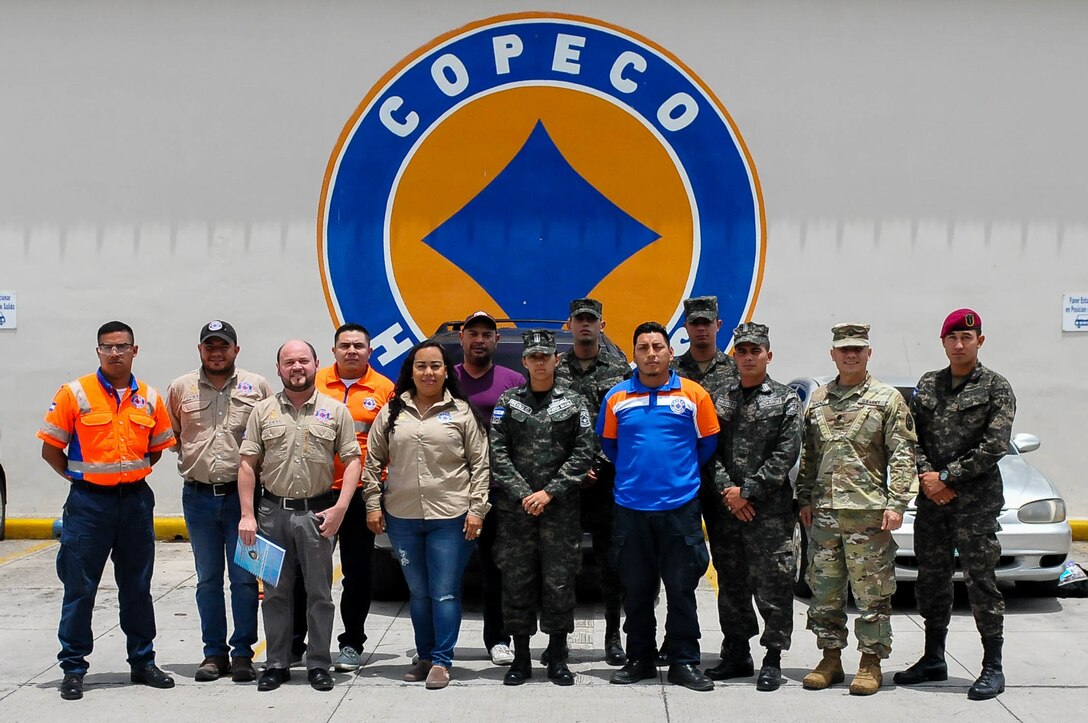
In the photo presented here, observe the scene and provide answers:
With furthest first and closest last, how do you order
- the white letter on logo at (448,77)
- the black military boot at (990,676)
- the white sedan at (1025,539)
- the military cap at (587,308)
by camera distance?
the white letter on logo at (448,77) → the white sedan at (1025,539) → the military cap at (587,308) → the black military boot at (990,676)

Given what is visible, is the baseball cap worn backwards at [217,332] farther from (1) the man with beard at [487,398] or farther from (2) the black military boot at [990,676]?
(2) the black military boot at [990,676]

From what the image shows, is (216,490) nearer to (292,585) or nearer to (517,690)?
(292,585)

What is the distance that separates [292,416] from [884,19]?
7.38m

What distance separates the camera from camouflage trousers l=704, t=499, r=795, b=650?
574 cm

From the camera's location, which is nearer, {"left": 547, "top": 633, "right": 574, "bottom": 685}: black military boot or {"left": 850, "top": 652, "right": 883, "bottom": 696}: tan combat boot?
{"left": 850, "top": 652, "right": 883, "bottom": 696}: tan combat boot

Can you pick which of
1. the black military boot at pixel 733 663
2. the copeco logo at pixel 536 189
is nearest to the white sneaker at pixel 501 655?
the black military boot at pixel 733 663

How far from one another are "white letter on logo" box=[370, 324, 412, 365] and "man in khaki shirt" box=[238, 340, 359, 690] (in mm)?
4733

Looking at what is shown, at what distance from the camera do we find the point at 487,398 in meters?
6.38

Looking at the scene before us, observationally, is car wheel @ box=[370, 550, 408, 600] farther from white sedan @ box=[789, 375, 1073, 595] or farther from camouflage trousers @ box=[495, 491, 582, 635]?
white sedan @ box=[789, 375, 1073, 595]

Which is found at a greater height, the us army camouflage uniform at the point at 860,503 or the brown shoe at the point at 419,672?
the us army camouflage uniform at the point at 860,503

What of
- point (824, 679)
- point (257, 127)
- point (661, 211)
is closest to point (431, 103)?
point (257, 127)

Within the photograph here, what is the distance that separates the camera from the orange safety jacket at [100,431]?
5.74 metres

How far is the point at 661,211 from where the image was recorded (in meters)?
10.7

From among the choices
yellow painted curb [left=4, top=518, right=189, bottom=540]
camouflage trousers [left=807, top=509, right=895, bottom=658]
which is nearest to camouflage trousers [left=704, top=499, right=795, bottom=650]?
camouflage trousers [left=807, top=509, right=895, bottom=658]
